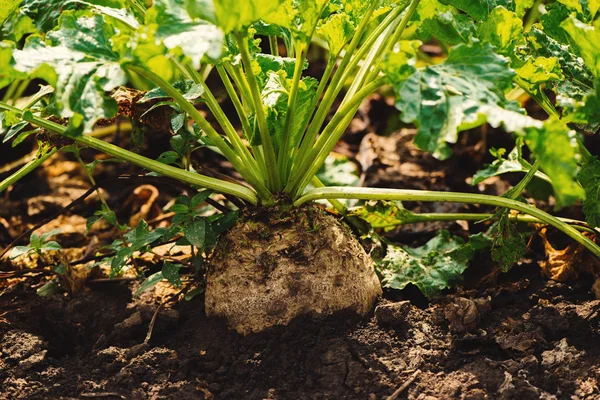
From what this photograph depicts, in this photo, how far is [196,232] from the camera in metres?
1.81

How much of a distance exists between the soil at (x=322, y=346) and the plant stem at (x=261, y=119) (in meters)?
0.39

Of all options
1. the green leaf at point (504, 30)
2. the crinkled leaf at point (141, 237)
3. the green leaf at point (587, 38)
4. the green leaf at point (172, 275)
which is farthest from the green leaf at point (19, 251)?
the green leaf at point (587, 38)

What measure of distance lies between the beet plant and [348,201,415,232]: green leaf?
0.55ft

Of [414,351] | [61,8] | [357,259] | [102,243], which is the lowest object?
[102,243]

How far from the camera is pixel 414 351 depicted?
174 centimetres

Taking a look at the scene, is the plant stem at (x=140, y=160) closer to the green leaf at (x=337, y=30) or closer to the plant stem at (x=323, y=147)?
the plant stem at (x=323, y=147)

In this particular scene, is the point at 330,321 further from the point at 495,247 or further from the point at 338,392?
the point at 495,247

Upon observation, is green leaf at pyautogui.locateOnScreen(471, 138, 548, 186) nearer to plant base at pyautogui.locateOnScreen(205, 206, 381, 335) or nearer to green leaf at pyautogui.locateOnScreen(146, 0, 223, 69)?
plant base at pyautogui.locateOnScreen(205, 206, 381, 335)

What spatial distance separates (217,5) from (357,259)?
2.82ft

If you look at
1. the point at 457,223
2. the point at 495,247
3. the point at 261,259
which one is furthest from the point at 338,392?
the point at 457,223

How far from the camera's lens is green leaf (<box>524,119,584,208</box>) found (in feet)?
4.28

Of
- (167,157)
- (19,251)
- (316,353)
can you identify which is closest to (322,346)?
(316,353)

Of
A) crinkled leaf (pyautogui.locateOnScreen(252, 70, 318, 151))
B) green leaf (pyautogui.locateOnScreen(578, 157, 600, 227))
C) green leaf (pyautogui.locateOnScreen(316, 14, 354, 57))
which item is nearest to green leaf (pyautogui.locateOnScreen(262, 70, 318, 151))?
crinkled leaf (pyautogui.locateOnScreen(252, 70, 318, 151))

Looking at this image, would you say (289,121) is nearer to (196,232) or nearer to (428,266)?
(196,232)
